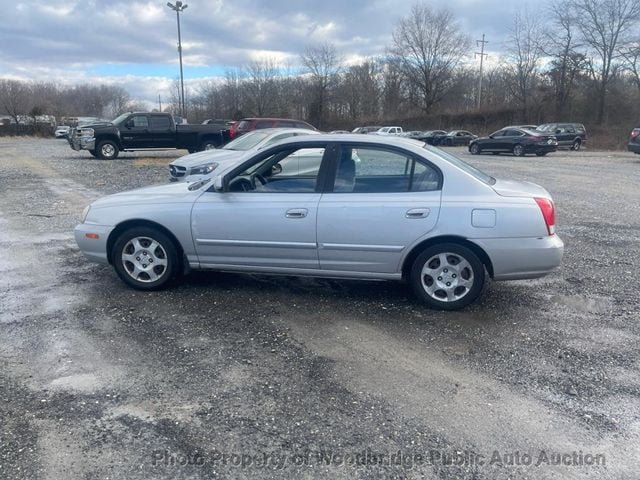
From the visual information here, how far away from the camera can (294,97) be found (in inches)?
2992

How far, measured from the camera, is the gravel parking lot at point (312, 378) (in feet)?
9.08

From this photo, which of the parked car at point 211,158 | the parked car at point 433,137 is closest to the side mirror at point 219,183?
the parked car at point 211,158

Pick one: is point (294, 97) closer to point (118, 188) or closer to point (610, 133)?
point (610, 133)

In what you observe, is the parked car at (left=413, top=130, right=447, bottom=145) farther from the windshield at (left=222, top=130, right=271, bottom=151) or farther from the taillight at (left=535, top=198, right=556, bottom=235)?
the taillight at (left=535, top=198, right=556, bottom=235)

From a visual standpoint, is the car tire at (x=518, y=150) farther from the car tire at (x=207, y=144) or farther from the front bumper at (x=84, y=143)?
the front bumper at (x=84, y=143)

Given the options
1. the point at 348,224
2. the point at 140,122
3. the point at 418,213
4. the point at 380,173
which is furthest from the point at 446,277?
the point at 140,122

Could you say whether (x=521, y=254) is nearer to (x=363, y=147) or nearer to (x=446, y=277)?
(x=446, y=277)

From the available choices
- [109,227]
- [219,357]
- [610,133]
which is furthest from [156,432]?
[610,133]

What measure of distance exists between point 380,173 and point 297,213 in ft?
2.84

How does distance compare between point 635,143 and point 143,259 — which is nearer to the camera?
point 143,259

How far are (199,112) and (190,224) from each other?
8071 cm

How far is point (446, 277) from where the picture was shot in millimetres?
4750

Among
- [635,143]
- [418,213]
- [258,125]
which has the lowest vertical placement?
[418,213]

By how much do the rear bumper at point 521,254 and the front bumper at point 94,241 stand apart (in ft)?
11.7
